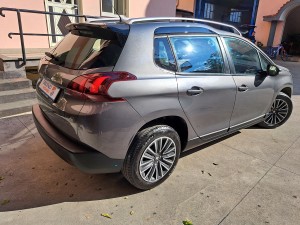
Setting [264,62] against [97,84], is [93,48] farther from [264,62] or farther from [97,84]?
[264,62]

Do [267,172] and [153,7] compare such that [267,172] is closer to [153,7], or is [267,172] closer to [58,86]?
[58,86]

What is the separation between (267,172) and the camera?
10.4 ft

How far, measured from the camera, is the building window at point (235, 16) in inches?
989

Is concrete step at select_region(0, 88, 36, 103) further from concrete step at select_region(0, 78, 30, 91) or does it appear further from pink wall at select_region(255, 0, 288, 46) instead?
pink wall at select_region(255, 0, 288, 46)

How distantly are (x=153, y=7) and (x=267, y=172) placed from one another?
8068 millimetres

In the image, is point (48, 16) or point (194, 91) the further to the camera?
point (48, 16)

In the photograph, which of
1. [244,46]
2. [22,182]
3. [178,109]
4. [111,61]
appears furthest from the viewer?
[244,46]

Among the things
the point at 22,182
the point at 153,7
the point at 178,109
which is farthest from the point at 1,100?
the point at 153,7

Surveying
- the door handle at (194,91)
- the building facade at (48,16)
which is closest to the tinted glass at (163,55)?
the door handle at (194,91)

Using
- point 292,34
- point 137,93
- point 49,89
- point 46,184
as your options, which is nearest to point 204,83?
point 137,93

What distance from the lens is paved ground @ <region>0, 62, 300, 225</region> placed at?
2410 millimetres

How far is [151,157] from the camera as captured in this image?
268 cm

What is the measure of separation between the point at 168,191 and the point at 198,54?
5.27 feet

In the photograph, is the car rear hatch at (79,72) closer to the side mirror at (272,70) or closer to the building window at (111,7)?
the side mirror at (272,70)
